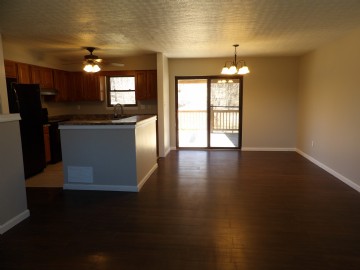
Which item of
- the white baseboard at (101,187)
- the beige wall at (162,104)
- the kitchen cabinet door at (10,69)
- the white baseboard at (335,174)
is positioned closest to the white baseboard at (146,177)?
the white baseboard at (101,187)

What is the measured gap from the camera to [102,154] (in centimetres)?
379

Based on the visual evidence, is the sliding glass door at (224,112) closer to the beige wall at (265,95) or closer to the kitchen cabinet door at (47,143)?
the beige wall at (265,95)

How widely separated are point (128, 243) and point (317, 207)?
7.74 ft

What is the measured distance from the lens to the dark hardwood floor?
7.07ft

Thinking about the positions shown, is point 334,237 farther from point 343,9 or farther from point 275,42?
point 275,42

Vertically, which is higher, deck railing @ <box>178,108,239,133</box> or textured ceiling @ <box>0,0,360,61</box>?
textured ceiling @ <box>0,0,360,61</box>

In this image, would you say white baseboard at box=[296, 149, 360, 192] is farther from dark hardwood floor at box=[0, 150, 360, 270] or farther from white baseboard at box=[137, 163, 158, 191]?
white baseboard at box=[137, 163, 158, 191]

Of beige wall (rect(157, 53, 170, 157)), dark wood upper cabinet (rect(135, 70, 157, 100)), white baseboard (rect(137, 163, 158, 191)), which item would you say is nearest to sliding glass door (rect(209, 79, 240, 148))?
beige wall (rect(157, 53, 170, 157))

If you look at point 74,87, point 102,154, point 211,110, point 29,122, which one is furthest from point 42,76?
point 211,110

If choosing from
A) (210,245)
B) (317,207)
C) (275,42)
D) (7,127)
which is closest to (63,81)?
(7,127)

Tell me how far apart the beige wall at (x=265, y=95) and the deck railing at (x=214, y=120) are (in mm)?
329

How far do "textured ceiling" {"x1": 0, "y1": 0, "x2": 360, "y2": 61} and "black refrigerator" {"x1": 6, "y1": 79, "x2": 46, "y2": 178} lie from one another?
88 centimetres

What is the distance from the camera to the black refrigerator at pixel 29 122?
4.31m

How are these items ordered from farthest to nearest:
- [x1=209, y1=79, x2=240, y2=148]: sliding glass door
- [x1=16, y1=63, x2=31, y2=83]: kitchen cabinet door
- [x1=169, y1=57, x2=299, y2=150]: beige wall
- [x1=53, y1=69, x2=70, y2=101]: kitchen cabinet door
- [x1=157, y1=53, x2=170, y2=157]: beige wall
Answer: [x1=209, y1=79, x2=240, y2=148]: sliding glass door, [x1=169, y1=57, x2=299, y2=150]: beige wall, [x1=53, y1=69, x2=70, y2=101]: kitchen cabinet door, [x1=157, y1=53, x2=170, y2=157]: beige wall, [x1=16, y1=63, x2=31, y2=83]: kitchen cabinet door
